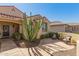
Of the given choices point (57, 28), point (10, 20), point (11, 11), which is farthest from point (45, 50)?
point (11, 11)

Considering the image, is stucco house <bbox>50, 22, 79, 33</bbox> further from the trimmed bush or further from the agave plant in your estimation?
the agave plant

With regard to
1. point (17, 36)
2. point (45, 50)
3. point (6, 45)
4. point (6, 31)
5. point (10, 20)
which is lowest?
point (45, 50)

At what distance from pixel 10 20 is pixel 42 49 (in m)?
0.85

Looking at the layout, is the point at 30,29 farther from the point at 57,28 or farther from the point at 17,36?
the point at 57,28

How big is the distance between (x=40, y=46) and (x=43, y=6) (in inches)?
31.2

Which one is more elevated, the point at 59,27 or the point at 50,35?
the point at 59,27

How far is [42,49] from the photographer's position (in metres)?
4.33

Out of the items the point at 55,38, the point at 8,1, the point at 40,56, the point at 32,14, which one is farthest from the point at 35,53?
the point at 8,1

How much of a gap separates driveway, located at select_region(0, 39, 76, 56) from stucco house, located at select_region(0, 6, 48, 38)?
188 mm

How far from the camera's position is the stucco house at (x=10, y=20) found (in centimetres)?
421

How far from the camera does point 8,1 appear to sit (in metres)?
4.23

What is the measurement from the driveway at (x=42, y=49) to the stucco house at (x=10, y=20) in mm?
188

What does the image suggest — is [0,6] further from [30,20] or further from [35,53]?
[35,53]

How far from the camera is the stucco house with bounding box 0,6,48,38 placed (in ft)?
13.8
